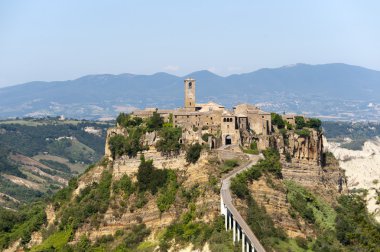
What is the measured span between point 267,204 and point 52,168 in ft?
387

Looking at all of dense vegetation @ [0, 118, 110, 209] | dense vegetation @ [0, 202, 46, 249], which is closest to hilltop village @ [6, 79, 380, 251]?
dense vegetation @ [0, 202, 46, 249]

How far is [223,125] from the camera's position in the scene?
56938mm

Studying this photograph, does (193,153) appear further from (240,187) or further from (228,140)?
(240,187)

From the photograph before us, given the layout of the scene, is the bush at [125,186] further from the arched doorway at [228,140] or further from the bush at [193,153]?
the arched doorway at [228,140]

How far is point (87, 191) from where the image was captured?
6141 cm

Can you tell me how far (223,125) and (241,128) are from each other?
1.71m

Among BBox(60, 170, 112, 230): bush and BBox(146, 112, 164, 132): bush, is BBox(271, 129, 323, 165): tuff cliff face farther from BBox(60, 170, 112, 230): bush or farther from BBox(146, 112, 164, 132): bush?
BBox(60, 170, 112, 230): bush

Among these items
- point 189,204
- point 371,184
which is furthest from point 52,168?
point 189,204

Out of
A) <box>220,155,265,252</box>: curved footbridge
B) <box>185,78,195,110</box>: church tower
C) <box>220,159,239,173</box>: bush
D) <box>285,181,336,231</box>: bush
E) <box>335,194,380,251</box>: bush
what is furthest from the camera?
<box>185,78,195,110</box>: church tower

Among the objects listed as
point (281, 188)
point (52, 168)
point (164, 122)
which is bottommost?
point (52, 168)

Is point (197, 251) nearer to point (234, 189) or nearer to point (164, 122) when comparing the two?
point (234, 189)

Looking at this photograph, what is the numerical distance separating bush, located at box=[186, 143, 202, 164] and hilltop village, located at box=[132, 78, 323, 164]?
913 mm

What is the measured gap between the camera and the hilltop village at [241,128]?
5678 centimetres

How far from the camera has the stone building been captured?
56.7 metres
